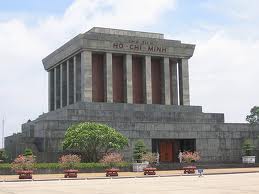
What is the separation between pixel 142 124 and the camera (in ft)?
170

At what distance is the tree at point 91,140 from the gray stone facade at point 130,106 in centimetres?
258

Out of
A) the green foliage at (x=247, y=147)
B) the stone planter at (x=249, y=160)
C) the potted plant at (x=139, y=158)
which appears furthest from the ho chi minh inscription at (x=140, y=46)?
the potted plant at (x=139, y=158)

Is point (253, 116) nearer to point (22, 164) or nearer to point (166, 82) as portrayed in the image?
point (166, 82)

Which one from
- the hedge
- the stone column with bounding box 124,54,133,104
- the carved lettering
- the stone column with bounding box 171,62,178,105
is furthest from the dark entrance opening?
the hedge

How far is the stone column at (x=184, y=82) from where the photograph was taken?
203 ft

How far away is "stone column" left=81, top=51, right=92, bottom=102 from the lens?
56294 mm

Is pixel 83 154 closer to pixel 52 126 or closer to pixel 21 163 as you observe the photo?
pixel 52 126

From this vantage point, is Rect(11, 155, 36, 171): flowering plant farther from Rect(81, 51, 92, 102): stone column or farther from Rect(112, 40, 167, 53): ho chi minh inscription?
Rect(112, 40, 167, 53): ho chi minh inscription

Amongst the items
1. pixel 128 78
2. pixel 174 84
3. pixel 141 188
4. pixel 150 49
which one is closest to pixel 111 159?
pixel 128 78

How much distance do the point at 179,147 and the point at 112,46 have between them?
1374cm

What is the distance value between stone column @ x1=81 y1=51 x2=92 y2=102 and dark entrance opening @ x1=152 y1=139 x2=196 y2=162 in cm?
907

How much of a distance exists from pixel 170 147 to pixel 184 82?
9409mm

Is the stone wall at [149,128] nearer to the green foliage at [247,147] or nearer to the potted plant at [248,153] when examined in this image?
the green foliage at [247,147]

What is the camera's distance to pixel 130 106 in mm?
56938
